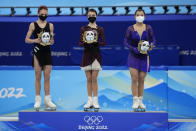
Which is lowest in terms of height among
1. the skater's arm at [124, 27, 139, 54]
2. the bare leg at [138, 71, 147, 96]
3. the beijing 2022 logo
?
the beijing 2022 logo

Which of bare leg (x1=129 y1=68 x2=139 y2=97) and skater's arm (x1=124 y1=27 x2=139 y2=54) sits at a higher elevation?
skater's arm (x1=124 y1=27 x2=139 y2=54)

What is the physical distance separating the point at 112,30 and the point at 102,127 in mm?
6038

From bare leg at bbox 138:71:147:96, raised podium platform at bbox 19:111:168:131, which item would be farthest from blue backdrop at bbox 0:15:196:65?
raised podium platform at bbox 19:111:168:131

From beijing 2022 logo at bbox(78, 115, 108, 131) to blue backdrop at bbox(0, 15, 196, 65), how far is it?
5.36m

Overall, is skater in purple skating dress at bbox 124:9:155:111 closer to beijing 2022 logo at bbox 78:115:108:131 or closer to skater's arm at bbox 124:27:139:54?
skater's arm at bbox 124:27:139:54

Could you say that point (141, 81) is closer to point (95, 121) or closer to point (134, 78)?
point (134, 78)

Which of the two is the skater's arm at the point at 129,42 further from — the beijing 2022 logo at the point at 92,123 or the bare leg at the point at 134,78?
the beijing 2022 logo at the point at 92,123

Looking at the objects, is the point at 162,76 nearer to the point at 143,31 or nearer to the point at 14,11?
the point at 143,31

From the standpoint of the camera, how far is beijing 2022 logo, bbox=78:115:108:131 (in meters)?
5.75

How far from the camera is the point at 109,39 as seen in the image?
11.5 meters

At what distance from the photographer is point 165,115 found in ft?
18.6

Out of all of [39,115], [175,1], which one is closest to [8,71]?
[39,115]

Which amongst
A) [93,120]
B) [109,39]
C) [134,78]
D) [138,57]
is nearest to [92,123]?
[93,120]

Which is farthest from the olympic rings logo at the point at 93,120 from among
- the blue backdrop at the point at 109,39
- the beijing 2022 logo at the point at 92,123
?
the blue backdrop at the point at 109,39
